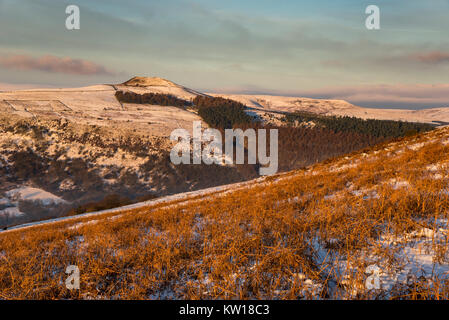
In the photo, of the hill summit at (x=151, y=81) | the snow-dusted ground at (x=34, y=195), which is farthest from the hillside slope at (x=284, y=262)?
the hill summit at (x=151, y=81)

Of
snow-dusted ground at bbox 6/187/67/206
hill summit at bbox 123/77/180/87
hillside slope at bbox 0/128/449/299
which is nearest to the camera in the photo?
hillside slope at bbox 0/128/449/299

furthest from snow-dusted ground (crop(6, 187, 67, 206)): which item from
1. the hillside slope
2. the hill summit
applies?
the hill summit

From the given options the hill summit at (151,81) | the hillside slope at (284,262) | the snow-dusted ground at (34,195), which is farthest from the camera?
the hill summit at (151,81)

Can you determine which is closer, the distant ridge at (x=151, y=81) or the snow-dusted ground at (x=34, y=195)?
the snow-dusted ground at (x=34, y=195)

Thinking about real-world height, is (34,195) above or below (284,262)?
below

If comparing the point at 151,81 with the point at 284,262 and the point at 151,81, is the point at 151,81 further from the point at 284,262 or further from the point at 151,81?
the point at 284,262

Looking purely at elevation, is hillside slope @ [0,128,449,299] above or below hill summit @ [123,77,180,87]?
below

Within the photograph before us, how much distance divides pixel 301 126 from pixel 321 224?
8612 cm

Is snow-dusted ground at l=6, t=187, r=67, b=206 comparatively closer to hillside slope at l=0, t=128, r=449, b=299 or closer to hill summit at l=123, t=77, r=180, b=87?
hillside slope at l=0, t=128, r=449, b=299

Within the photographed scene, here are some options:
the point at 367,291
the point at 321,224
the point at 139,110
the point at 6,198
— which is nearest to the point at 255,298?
the point at 367,291

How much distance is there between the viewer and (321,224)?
452 centimetres

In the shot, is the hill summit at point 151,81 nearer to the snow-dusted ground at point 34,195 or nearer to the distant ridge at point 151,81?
the distant ridge at point 151,81

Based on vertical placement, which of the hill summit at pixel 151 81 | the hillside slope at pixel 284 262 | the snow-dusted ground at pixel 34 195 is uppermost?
the hill summit at pixel 151 81

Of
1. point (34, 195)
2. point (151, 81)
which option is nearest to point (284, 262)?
point (34, 195)
